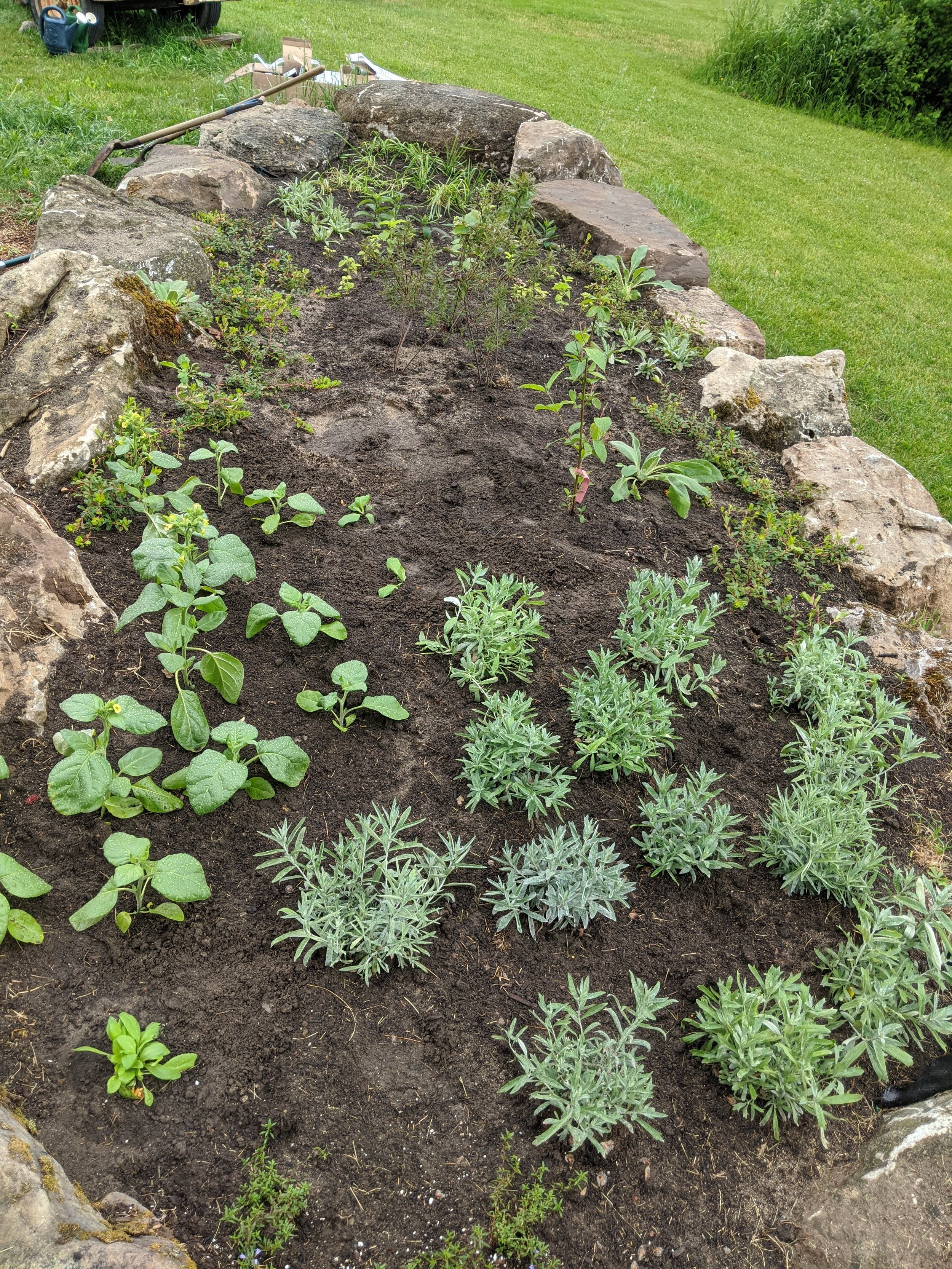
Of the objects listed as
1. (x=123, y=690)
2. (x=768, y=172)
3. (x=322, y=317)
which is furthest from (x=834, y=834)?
(x=768, y=172)

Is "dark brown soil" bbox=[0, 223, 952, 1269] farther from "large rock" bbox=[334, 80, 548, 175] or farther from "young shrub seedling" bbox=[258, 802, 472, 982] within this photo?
"large rock" bbox=[334, 80, 548, 175]

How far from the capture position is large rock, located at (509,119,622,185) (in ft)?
A: 21.4

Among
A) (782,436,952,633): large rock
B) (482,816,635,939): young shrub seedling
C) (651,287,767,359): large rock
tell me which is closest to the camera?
(482,816,635,939): young shrub seedling

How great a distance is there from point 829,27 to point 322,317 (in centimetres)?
1054

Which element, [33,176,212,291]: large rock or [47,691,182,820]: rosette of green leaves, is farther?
[33,176,212,291]: large rock

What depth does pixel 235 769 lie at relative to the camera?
7.97 ft

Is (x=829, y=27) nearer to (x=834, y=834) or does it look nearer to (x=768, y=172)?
(x=768, y=172)

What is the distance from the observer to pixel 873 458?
447cm

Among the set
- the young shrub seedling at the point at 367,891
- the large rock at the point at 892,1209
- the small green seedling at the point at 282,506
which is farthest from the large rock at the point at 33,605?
the large rock at the point at 892,1209

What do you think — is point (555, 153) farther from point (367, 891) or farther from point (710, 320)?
point (367, 891)

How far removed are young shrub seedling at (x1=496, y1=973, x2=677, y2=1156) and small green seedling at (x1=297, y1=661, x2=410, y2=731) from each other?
1.03 m

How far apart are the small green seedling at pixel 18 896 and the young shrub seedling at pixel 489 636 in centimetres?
142

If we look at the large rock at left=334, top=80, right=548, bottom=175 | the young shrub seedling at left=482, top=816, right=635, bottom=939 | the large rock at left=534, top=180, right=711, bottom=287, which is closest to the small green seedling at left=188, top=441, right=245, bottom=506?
the young shrub seedling at left=482, top=816, right=635, bottom=939

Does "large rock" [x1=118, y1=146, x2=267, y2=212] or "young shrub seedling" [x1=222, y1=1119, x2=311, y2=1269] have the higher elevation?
"large rock" [x1=118, y1=146, x2=267, y2=212]
